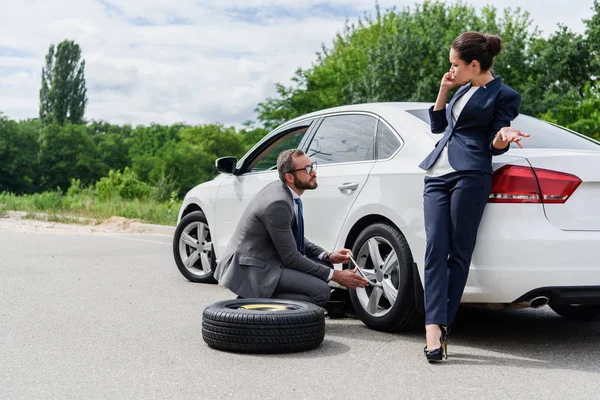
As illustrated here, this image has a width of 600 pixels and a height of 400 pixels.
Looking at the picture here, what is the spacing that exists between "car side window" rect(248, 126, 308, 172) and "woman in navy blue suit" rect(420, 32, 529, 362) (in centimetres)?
230

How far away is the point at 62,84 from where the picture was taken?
9562 centimetres

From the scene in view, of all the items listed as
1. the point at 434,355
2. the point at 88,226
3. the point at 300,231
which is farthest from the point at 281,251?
the point at 88,226

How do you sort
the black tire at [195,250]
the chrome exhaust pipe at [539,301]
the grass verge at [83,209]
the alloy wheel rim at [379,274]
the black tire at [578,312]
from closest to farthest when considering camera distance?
the chrome exhaust pipe at [539,301], the alloy wheel rim at [379,274], the black tire at [578,312], the black tire at [195,250], the grass verge at [83,209]

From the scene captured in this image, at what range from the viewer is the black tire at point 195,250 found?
28.4 ft

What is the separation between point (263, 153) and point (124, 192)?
2444 cm

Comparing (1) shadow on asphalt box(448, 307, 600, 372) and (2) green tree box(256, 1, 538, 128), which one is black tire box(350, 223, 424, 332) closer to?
(1) shadow on asphalt box(448, 307, 600, 372)

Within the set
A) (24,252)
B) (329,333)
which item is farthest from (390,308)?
(24,252)

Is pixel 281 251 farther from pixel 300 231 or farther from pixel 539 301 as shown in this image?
pixel 539 301

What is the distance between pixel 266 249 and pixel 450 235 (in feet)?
5.11

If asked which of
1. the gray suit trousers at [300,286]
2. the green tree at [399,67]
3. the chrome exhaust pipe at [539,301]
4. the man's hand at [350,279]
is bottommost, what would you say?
the gray suit trousers at [300,286]

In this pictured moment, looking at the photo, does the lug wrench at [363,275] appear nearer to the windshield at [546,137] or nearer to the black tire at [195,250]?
the windshield at [546,137]

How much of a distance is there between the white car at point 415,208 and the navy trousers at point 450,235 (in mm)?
85

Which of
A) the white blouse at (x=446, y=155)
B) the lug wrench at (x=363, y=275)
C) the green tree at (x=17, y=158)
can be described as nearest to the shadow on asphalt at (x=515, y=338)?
the lug wrench at (x=363, y=275)

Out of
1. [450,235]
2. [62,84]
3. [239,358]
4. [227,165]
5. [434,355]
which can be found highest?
[62,84]
